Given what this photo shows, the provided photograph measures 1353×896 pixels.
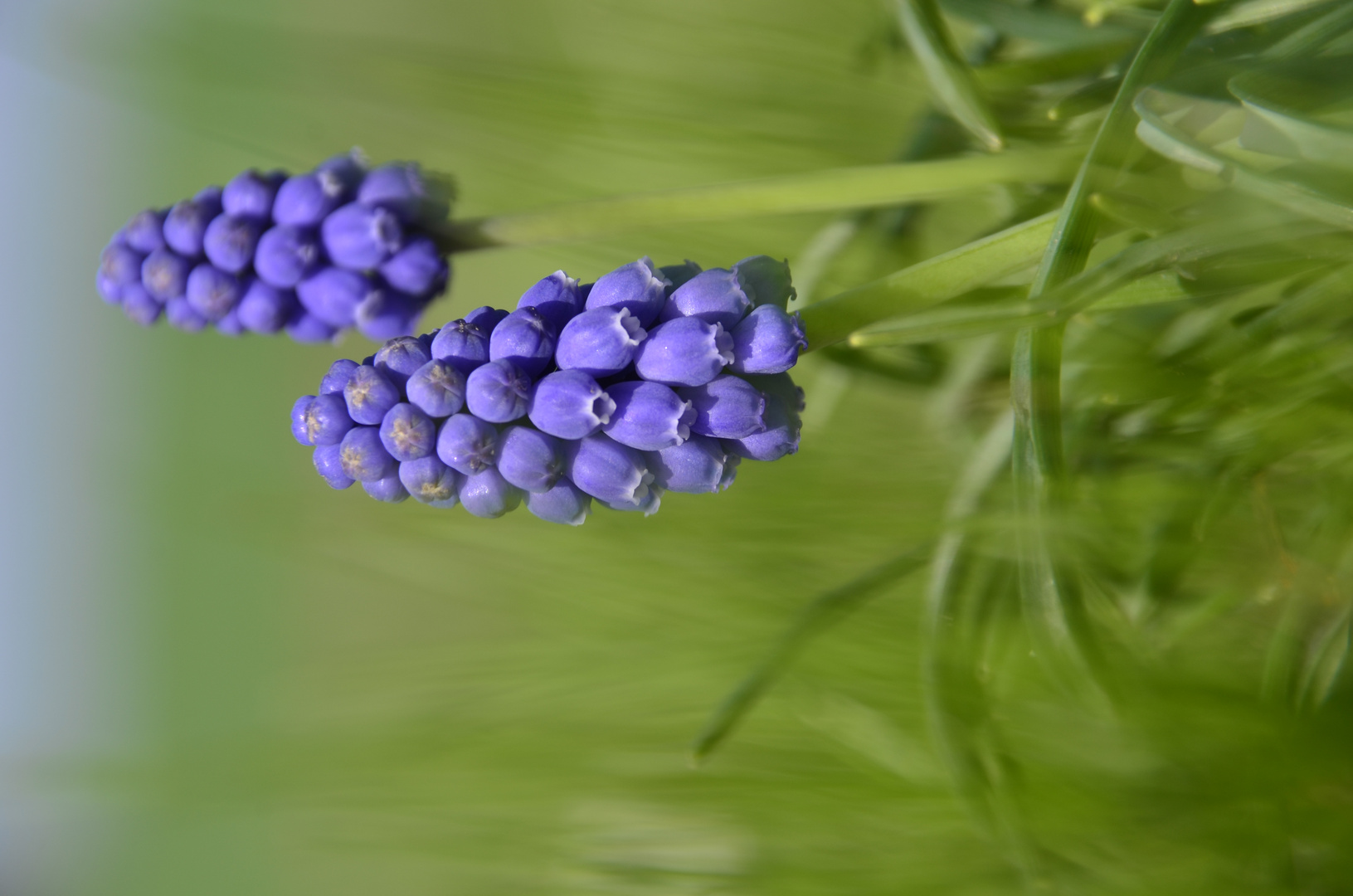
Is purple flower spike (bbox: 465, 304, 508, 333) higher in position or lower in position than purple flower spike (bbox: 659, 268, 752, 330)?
lower

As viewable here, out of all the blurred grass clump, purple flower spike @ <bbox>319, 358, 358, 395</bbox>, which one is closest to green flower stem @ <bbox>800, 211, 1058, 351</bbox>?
the blurred grass clump

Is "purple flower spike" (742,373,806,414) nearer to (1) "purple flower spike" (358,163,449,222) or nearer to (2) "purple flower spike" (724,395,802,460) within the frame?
(2) "purple flower spike" (724,395,802,460)

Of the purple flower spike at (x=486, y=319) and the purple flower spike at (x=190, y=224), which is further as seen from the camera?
the purple flower spike at (x=190, y=224)

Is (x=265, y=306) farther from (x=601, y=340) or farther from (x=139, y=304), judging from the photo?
(x=601, y=340)

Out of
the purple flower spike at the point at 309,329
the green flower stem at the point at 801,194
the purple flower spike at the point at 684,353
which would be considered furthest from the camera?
the purple flower spike at the point at 309,329

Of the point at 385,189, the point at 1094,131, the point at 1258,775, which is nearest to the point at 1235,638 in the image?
the point at 1258,775

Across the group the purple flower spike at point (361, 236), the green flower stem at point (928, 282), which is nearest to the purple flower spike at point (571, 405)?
the green flower stem at point (928, 282)

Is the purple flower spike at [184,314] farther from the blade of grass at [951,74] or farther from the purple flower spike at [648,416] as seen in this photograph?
the blade of grass at [951,74]
